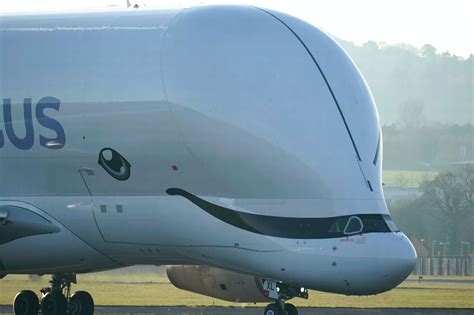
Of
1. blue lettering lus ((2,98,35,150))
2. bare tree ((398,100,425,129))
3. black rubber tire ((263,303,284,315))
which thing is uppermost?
bare tree ((398,100,425,129))

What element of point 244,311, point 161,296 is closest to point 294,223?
point 244,311

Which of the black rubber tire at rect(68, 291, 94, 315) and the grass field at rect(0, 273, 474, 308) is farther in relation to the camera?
the grass field at rect(0, 273, 474, 308)

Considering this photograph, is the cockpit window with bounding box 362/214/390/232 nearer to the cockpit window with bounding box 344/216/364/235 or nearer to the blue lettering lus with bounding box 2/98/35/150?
the cockpit window with bounding box 344/216/364/235

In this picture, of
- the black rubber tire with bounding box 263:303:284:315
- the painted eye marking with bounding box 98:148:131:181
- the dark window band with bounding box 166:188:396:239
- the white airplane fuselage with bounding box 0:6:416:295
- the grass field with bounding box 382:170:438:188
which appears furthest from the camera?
the grass field with bounding box 382:170:438:188

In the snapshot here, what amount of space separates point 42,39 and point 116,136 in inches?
127

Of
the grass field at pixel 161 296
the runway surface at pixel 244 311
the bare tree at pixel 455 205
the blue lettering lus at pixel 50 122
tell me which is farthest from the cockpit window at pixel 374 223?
the bare tree at pixel 455 205

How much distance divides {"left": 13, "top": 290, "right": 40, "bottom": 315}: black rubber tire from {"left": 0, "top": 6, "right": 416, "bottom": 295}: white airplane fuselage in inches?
111

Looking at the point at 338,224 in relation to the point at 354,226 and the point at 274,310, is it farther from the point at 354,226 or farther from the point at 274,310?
the point at 274,310

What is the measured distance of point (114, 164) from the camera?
29422 mm

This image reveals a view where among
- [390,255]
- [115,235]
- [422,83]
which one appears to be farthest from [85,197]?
[422,83]

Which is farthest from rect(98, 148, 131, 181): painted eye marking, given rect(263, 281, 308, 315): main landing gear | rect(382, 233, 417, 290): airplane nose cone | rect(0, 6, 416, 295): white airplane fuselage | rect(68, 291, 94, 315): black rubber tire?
rect(68, 291, 94, 315): black rubber tire

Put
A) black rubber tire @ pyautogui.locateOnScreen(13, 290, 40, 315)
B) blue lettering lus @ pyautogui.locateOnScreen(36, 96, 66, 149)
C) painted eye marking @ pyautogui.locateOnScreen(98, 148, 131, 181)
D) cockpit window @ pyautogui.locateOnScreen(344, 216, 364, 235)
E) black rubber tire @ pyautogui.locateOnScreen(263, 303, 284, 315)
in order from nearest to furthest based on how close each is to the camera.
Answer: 1. cockpit window @ pyautogui.locateOnScreen(344, 216, 364, 235)
2. black rubber tire @ pyautogui.locateOnScreen(263, 303, 284, 315)
3. painted eye marking @ pyautogui.locateOnScreen(98, 148, 131, 181)
4. blue lettering lus @ pyautogui.locateOnScreen(36, 96, 66, 149)
5. black rubber tire @ pyautogui.locateOnScreen(13, 290, 40, 315)

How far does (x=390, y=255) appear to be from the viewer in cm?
2689

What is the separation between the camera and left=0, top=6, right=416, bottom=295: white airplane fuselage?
27406 millimetres
